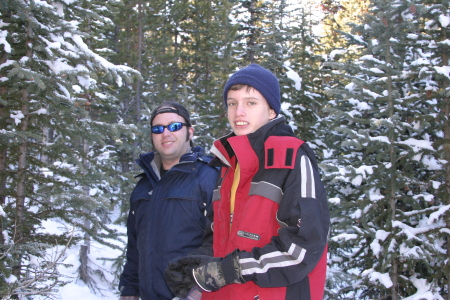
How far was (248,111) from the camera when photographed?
Answer: 2.30 meters

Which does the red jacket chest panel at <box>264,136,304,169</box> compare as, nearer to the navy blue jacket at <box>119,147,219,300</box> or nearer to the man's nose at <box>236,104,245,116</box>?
the man's nose at <box>236,104,245,116</box>

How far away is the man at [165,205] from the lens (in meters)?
3.16

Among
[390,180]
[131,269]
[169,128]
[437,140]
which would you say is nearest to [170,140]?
[169,128]

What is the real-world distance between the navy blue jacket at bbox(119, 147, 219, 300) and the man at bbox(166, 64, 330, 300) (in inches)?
33.3

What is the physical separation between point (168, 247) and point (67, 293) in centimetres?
1096

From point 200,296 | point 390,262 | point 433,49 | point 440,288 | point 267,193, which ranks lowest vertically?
point 440,288

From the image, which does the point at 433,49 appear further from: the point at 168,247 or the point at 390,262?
the point at 168,247

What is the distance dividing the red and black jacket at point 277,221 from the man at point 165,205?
3.28ft

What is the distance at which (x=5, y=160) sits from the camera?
17.9 ft

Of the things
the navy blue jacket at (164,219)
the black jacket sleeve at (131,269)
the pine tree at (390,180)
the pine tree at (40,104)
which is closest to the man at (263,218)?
the navy blue jacket at (164,219)

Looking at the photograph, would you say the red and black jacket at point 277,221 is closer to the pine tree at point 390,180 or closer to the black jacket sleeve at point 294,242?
the black jacket sleeve at point 294,242

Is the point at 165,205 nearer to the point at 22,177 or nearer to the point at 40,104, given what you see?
the point at 22,177

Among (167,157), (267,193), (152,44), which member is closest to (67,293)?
(167,157)

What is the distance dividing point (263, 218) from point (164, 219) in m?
1.50
